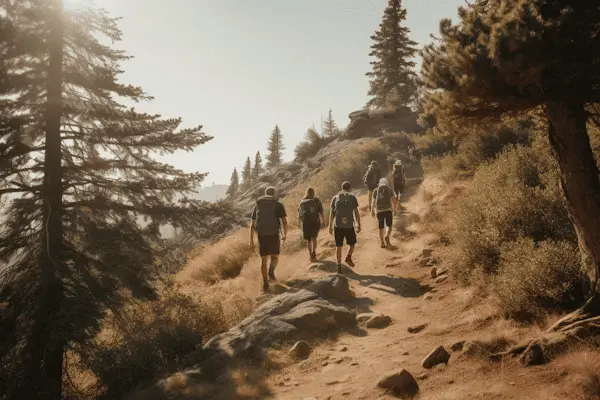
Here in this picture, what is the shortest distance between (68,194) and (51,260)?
5.26 ft

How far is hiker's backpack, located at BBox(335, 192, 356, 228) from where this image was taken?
9.67m

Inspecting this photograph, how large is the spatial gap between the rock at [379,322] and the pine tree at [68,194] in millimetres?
4491

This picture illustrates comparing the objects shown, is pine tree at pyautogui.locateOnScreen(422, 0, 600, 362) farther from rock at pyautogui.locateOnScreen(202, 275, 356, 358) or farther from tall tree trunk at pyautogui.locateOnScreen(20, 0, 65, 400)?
tall tree trunk at pyautogui.locateOnScreen(20, 0, 65, 400)

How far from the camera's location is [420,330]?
5.73m

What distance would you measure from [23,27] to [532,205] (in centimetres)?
1078

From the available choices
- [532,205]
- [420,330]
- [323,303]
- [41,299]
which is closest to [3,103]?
[41,299]

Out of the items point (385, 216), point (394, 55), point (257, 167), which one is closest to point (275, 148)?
point (257, 167)

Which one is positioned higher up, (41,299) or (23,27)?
(23,27)

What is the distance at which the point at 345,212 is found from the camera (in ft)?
31.8

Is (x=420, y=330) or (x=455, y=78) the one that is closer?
(x=455, y=78)

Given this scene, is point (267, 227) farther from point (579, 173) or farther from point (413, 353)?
point (579, 173)

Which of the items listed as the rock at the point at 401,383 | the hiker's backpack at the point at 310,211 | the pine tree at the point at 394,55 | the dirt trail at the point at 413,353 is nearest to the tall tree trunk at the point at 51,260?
the dirt trail at the point at 413,353

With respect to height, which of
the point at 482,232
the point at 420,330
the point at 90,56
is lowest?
the point at 420,330

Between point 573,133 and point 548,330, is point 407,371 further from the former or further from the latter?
point 573,133
